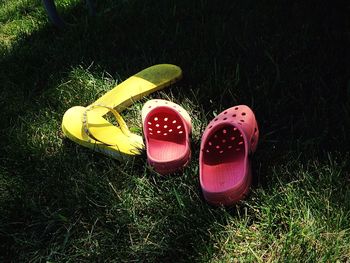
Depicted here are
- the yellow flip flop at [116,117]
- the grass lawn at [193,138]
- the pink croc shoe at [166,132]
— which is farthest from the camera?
the yellow flip flop at [116,117]

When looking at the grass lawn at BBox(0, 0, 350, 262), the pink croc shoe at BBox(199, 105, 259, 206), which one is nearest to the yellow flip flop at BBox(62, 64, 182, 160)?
the grass lawn at BBox(0, 0, 350, 262)

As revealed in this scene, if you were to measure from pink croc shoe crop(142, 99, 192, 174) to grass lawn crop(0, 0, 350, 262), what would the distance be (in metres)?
0.06

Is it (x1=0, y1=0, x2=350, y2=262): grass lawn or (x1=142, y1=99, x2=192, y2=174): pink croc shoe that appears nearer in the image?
(x1=0, y1=0, x2=350, y2=262): grass lawn

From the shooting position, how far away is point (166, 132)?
192cm

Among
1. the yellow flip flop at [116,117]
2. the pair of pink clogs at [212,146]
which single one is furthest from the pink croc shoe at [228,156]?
the yellow flip flop at [116,117]

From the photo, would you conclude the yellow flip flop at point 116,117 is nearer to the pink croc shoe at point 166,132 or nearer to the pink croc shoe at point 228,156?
the pink croc shoe at point 166,132

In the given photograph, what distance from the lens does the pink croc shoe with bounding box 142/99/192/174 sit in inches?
70.6

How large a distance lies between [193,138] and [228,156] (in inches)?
8.8

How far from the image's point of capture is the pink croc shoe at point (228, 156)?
1595 millimetres

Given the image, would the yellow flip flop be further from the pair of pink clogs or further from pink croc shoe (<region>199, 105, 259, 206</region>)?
pink croc shoe (<region>199, 105, 259, 206</region>)

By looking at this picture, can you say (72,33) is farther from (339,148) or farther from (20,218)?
(339,148)

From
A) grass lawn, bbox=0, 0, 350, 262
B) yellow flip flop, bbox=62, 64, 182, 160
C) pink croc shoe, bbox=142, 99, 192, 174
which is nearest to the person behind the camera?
grass lawn, bbox=0, 0, 350, 262

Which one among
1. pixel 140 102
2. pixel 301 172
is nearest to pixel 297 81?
pixel 301 172

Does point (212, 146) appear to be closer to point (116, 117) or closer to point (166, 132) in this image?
point (166, 132)
